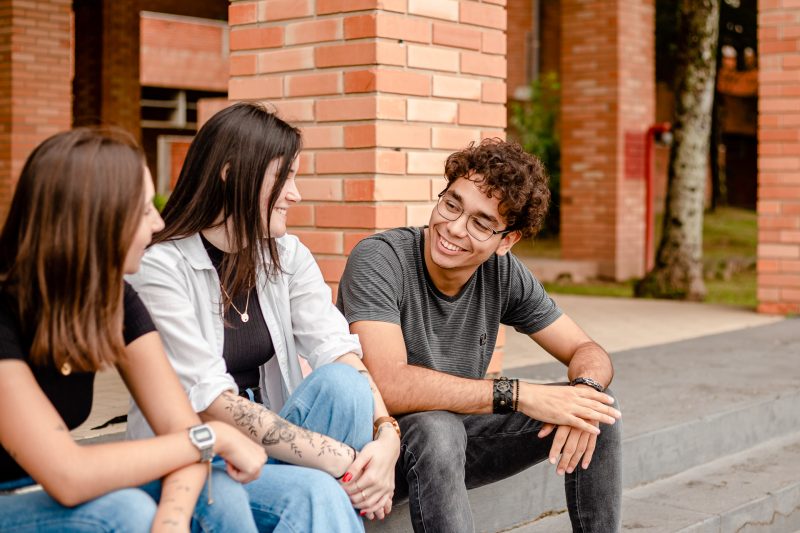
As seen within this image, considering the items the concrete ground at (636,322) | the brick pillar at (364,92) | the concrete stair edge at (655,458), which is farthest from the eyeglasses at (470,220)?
the concrete ground at (636,322)

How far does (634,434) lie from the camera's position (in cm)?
443

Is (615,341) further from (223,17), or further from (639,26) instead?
(223,17)

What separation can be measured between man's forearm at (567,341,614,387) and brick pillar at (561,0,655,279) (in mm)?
10323

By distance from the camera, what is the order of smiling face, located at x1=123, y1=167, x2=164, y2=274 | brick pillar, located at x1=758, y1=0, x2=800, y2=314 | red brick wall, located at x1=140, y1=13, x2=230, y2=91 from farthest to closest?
1. red brick wall, located at x1=140, y1=13, x2=230, y2=91
2. brick pillar, located at x1=758, y1=0, x2=800, y2=314
3. smiling face, located at x1=123, y1=167, x2=164, y2=274

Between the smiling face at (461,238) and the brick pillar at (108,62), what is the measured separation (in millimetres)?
12357

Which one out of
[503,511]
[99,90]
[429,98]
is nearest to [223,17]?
[99,90]

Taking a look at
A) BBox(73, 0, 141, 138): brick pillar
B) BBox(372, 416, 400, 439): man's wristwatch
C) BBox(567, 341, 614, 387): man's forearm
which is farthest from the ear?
BBox(73, 0, 141, 138): brick pillar

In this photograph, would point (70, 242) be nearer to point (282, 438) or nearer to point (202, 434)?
point (202, 434)

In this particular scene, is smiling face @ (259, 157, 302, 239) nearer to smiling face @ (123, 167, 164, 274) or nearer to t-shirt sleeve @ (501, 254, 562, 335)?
smiling face @ (123, 167, 164, 274)

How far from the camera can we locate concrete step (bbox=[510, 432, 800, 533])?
4090 mm

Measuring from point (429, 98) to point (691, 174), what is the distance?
7500 millimetres

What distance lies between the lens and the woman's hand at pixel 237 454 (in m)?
2.52

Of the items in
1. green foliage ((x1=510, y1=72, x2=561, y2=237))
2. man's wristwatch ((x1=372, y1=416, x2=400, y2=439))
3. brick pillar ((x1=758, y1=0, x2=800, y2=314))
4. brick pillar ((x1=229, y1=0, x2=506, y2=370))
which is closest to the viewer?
man's wristwatch ((x1=372, y1=416, x2=400, y2=439))

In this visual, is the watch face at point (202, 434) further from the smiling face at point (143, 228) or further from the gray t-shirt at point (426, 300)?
the gray t-shirt at point (426, 300)
